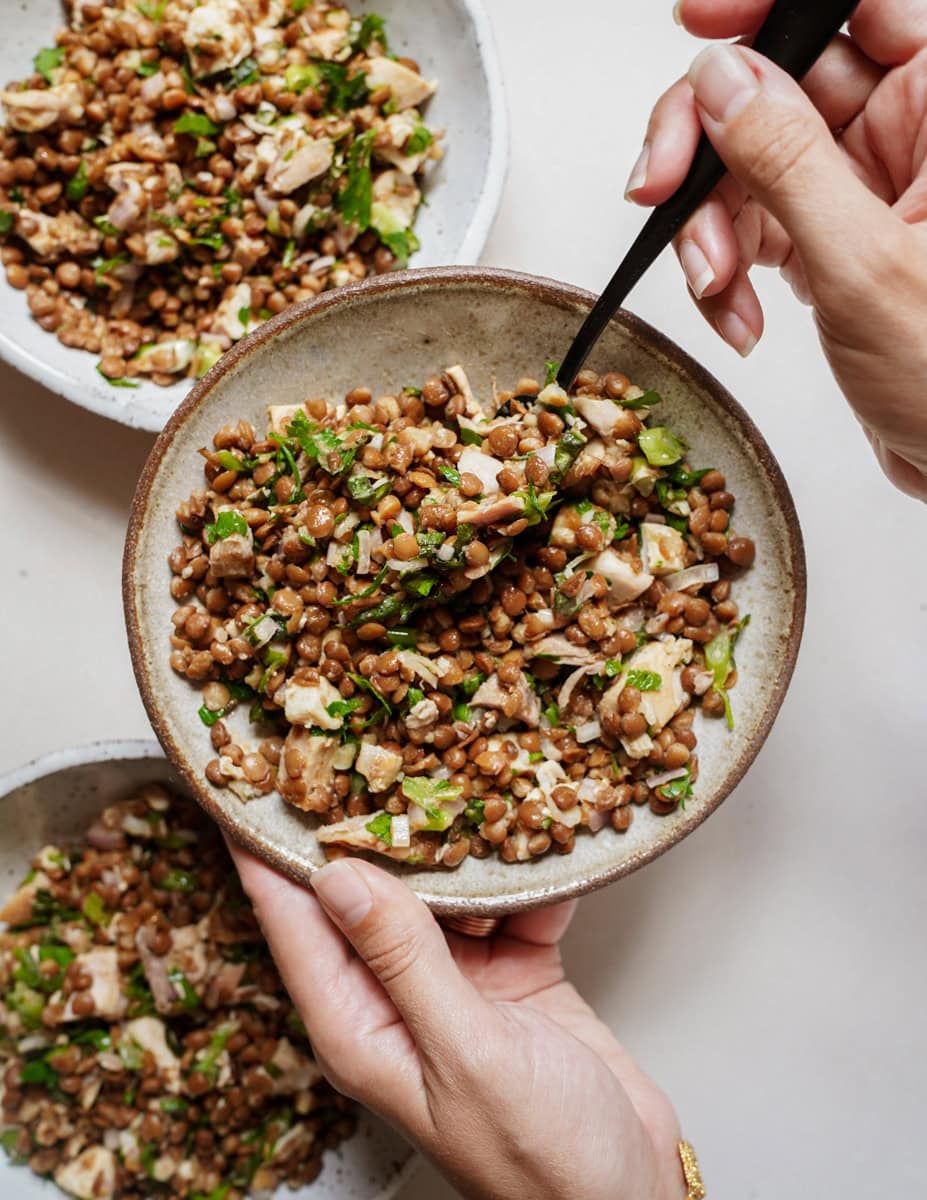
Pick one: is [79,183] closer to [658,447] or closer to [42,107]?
[42,107]

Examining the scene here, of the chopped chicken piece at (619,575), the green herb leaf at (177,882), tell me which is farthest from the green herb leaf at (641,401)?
the green herb leaf at (177,882)

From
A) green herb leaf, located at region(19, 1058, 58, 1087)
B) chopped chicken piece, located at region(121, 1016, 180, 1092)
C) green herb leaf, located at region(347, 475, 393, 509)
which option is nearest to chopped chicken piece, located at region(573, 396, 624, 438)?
green herb leaf, located at region(347, 475, 393, 509)

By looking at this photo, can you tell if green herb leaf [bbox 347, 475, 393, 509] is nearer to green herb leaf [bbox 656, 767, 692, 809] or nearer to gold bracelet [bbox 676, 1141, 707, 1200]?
green herb leaf [bbox 656, 767, 692, 809]

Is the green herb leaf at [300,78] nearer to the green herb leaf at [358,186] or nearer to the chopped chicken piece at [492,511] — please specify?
the green herb leaf at [358,186]

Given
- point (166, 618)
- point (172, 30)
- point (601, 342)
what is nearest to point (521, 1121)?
point (166, 618)

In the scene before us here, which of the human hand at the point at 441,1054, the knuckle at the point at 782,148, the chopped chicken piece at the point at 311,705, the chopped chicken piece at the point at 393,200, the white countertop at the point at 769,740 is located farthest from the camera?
the white countertop at the point at 769,740

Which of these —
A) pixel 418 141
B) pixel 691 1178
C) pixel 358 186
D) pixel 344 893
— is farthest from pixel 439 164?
pixel 691 1178
